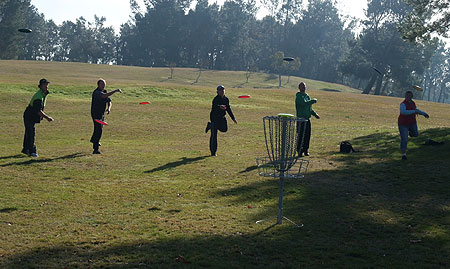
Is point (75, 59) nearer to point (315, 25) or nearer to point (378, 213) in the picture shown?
point (315, 25)

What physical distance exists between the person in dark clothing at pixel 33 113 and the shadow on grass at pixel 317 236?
6798 millimetres

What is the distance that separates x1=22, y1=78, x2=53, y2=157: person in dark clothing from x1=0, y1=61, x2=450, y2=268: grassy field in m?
0.51

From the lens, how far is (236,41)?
132625 mm

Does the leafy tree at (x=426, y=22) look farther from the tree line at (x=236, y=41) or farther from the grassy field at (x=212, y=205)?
the tree line at (x=236, y=41)

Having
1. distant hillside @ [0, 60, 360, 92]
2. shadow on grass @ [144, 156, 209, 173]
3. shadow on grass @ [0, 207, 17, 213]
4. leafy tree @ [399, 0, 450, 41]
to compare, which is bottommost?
shadow on grass @ [0, 207, 17, 213]

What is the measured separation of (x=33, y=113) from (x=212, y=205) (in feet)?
Result: 25.5

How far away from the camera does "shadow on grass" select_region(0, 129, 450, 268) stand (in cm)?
734

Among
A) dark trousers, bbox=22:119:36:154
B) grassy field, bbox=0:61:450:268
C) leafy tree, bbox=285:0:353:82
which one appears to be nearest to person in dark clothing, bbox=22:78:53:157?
dark trousers, bbox=22:119:36:154

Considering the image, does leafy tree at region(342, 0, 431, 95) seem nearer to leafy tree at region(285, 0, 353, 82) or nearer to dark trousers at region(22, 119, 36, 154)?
leafy tree at region(285, 0, 353, 82)

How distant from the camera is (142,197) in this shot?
11.3 metres

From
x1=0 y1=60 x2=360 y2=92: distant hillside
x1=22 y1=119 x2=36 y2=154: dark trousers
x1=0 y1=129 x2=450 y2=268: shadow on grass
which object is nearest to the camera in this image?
x1=0 y1=129 x2=450 y2=268: shadow on grass

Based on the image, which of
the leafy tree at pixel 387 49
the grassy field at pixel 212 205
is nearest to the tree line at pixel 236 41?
the leafy tree at pixel 387 49

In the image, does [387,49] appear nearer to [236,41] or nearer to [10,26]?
[236,41]

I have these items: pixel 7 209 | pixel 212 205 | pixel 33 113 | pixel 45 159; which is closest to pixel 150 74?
pixel 33 113
